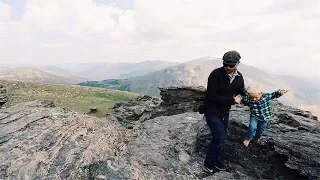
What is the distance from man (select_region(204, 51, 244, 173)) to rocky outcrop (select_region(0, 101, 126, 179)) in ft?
18.4

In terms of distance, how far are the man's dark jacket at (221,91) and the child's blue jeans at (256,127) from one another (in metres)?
1.23

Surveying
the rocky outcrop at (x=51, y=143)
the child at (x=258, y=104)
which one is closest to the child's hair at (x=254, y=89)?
the child at (x=258, y=104)

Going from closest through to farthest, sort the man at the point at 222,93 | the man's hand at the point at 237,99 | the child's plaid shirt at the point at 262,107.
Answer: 1. the man at the point at 222,93
2. the man's hand at the point at 237,99
3. the child's plaid shirt at the point at 262,107

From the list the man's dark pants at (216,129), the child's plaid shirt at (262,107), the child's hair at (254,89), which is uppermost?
the child's hair at (254,89)

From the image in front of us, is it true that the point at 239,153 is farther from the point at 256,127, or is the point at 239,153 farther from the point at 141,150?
the point at 141,150

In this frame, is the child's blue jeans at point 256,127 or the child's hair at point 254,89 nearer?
the child's hair at point 254,89

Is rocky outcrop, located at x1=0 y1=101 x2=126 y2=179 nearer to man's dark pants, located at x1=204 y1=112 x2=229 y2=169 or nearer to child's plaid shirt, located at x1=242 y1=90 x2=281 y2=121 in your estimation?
man's dark pants, located at x1=204 y1=112 x2=229 y2=169

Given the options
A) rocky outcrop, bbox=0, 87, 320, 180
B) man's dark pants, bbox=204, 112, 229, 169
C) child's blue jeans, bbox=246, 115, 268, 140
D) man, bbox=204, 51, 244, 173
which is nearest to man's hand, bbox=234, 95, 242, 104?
man, bbox=204, 51, 244, 173

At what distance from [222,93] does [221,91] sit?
99 millimetres

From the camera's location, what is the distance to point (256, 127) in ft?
41.7

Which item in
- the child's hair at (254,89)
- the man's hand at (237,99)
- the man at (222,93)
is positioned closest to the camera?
the man at (222,93)

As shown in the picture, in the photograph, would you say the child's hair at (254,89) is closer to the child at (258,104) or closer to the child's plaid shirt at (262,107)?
the child at (258,104)

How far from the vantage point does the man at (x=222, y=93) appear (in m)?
11.5

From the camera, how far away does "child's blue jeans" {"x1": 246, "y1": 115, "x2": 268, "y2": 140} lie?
12.6m
